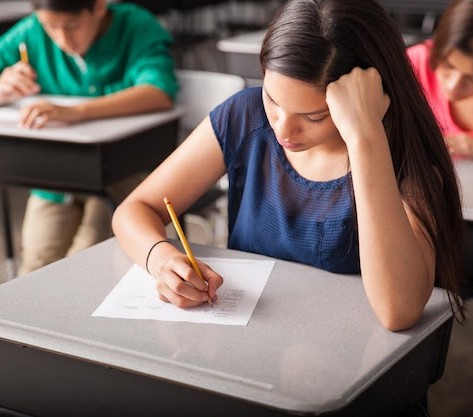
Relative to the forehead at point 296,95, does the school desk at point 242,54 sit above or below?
below

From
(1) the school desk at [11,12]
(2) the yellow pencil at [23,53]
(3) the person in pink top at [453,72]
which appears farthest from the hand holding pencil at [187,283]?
(1) the school desk at [11,12]

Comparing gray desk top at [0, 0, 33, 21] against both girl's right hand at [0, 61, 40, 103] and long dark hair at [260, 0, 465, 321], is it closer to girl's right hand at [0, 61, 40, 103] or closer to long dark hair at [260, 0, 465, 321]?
girl's right hand at [0, 61, 40, 103]

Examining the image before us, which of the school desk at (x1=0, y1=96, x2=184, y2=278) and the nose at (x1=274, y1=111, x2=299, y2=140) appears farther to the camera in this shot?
the school desk at (x1=0, y1=96, x2=184, y2=278)

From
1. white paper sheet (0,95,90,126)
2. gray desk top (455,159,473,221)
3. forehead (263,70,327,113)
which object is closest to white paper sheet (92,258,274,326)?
forehead (263,70,327,113)

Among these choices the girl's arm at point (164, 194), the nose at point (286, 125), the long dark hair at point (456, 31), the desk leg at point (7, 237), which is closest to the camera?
the nose at point (286, 125)

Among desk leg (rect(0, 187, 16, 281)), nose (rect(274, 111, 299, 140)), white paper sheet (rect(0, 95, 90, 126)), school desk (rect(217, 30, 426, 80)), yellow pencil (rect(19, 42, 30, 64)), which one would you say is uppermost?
nose (rect(274, 111, 299, 140))

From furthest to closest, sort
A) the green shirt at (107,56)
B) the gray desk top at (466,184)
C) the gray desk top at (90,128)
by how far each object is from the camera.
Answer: the green shirt at (107,56)
the gray desk top at (90,128)
the gray desk top at (466,184)

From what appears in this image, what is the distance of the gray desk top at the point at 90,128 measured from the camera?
238cm

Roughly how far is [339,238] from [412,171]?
19 cm

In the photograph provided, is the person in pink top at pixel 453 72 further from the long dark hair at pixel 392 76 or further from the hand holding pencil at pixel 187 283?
the hand holding pencil at pixel 187 283

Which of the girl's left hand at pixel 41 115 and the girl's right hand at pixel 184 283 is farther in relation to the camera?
the girl's left hand at pixel 41 115

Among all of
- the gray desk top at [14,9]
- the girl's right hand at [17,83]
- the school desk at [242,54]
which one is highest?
the girl's right hand at [17,83]

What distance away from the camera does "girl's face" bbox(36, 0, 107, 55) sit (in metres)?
2.59

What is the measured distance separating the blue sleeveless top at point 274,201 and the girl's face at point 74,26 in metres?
1.08
